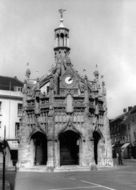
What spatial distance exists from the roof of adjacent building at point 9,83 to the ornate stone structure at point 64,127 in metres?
13.2

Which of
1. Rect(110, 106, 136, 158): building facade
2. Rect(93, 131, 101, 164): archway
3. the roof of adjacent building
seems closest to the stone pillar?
Rect(93, 131, 101, 164): archway

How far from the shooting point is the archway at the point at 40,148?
45.2 meters

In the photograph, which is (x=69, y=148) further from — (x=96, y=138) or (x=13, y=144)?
(x=13, y=144)

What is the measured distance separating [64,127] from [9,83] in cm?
2325

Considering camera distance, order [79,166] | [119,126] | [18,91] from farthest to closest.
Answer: [119,126] < [18,91] < [79,166]

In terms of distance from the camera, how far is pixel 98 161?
A: 45781mm

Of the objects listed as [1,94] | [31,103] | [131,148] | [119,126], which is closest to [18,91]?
[1,94]

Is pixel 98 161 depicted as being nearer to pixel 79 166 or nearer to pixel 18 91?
pixel 79 166

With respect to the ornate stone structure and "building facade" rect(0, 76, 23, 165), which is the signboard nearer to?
"building facade" rect(0, 76, 23, 165)

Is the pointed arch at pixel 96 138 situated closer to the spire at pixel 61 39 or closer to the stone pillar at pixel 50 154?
the stone pillar at pixel 50 154

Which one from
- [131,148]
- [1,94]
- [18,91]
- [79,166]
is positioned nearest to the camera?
[79,166]

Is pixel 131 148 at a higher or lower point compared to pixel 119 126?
lower

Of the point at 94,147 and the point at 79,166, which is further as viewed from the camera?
the point at 94,147

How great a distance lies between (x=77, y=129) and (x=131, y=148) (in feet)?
129
